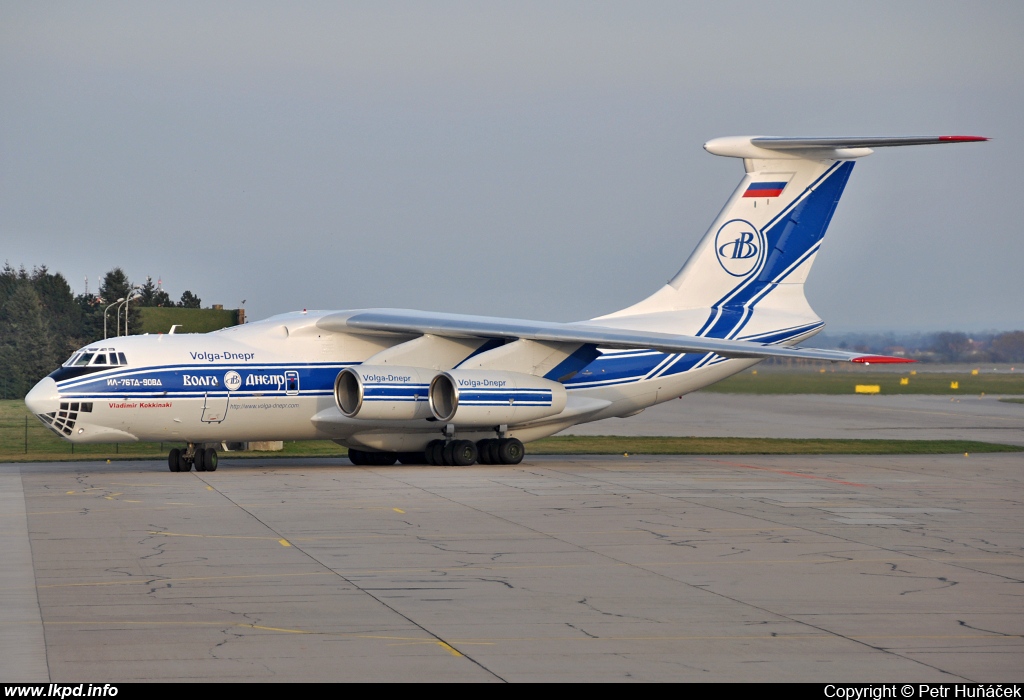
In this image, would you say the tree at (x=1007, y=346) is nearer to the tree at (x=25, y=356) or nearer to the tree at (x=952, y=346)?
the tree at (x=952, y=346)

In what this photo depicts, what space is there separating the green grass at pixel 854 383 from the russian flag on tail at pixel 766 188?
14.8 metres

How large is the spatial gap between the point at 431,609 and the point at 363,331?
46.3ft

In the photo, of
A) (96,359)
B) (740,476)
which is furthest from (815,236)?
(96,359)

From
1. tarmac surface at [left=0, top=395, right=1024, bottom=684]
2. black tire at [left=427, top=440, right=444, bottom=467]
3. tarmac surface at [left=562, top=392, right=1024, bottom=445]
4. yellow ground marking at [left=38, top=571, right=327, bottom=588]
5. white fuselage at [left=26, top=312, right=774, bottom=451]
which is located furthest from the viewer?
tarmac surface at [left=562, top=392, right=1024, bottom=445]

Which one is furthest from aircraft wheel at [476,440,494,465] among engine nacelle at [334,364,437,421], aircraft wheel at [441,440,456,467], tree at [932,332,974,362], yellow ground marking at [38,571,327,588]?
tree at [932,332,974,362]

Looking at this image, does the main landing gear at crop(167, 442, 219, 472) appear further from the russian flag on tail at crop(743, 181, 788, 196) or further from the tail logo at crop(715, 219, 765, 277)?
the russian flag on tail at crop(743, 181, 788, 196)

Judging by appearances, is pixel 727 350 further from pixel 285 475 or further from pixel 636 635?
pixel 636 635

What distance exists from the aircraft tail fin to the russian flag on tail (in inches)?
0.9

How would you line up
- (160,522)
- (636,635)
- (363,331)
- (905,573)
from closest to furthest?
1. (636,635)
2. (905,573)
3. (160,522)
4. (363,331)

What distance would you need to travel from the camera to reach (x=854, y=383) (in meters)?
58.9

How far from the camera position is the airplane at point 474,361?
21.0 metres

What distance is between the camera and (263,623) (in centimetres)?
881

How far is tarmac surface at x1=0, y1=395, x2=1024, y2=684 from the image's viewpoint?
7676mm
